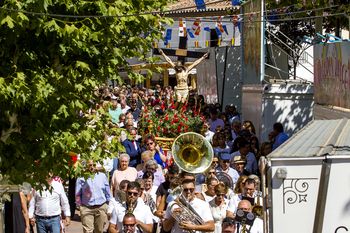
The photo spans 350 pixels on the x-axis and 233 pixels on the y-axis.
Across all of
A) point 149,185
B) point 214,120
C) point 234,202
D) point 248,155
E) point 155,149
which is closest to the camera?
point 234,202

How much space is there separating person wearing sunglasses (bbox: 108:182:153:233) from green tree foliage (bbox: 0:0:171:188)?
0.92m

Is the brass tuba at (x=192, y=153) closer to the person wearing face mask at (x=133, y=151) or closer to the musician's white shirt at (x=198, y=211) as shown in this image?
the person wearing face mask at (x=133, y=151)

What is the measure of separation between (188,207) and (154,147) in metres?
3.97

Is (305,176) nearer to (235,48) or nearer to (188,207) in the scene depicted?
(188,207)

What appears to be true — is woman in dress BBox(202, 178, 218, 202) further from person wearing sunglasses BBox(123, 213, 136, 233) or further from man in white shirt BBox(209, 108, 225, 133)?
man in white shirt BBox(209, 108, 225, 133)

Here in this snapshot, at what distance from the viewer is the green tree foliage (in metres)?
5.02

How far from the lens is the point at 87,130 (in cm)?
556

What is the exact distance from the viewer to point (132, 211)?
643 cm

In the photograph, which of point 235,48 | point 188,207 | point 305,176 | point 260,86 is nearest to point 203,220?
point 188,207

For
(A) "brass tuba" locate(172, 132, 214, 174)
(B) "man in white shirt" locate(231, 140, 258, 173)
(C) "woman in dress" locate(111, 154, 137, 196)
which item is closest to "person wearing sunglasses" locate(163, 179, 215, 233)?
(A) "brass tuba" locate(172, 132, 214, 174)

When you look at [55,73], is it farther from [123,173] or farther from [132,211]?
[123,173]

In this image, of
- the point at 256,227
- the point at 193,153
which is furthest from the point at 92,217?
the point at 256,227

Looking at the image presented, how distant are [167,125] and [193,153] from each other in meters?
2.35

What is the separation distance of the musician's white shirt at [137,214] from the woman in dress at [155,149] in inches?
120
